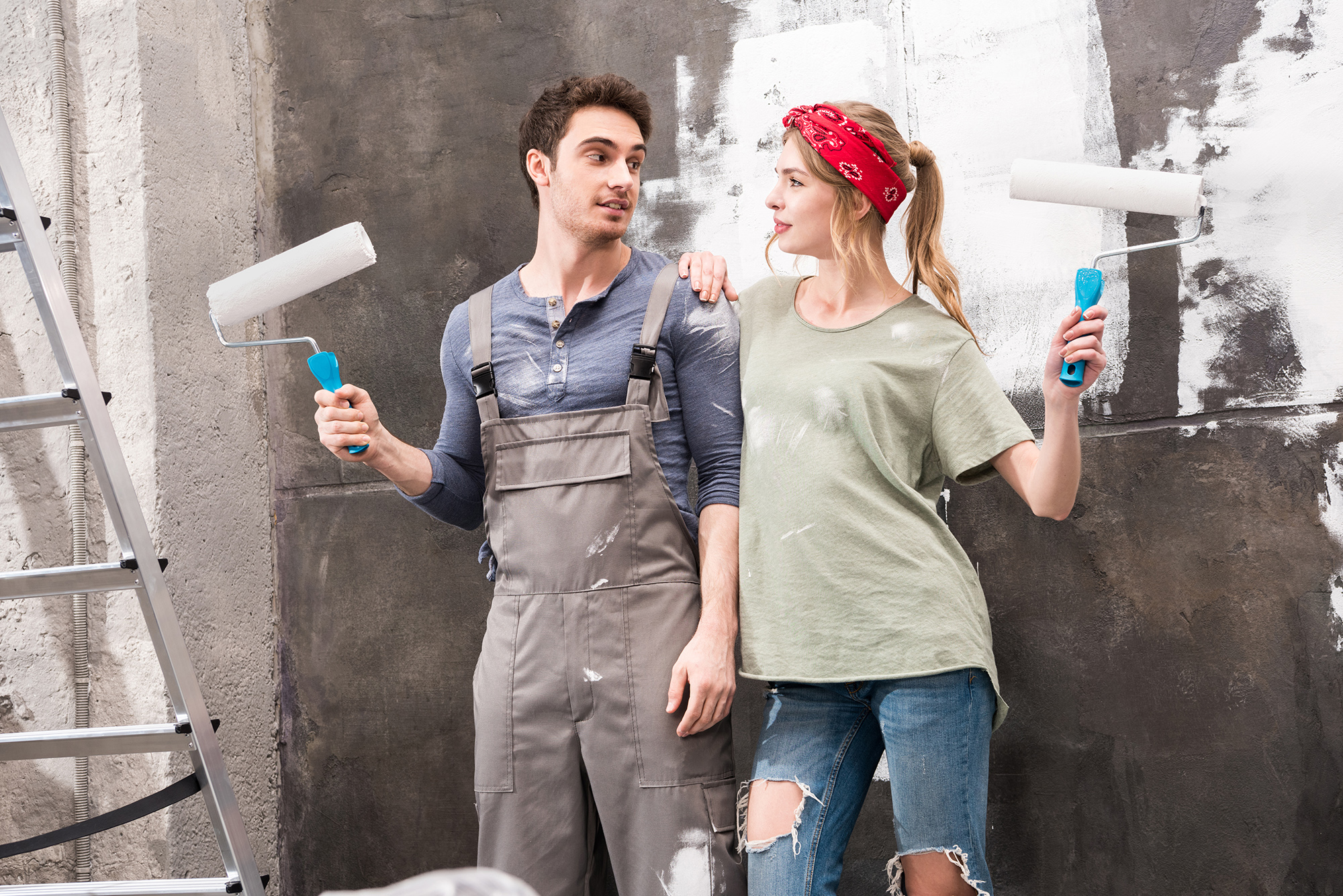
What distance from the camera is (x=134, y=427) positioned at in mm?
2277

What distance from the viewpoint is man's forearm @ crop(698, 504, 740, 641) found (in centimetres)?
165

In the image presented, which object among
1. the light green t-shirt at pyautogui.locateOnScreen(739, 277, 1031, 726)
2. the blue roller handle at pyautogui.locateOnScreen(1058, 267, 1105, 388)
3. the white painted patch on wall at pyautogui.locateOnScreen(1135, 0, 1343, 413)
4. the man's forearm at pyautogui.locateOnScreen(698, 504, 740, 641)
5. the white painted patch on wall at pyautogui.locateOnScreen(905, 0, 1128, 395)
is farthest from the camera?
the white painted patch on wall at pyautogui.locateOnScreen(905, 0, 1128, 395)

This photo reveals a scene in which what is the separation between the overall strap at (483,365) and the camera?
1779 mm

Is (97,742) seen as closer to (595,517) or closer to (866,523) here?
(595,517)

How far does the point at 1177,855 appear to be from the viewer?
6.73 feet

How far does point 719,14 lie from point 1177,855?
2096 millimetres

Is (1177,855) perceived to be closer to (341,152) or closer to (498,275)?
(498,275)

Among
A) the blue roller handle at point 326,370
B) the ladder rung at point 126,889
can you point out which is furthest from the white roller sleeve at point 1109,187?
the ladder rung at point 126,889

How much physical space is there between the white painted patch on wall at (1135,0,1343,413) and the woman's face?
2.83 ft

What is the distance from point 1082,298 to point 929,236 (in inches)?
16.1

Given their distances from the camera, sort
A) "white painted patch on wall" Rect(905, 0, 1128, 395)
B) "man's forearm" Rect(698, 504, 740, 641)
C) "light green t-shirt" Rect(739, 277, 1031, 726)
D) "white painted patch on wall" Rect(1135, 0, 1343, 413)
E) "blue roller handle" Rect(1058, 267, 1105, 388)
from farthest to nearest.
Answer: "white painted patch on wall" Rect(905, 0, 1128, 395) → "white painted patch on wall" Rect(1135, 0, 1343, 413) → "man's forearm" Rect(698, 504, 740, 641) → "light green t-shirt" Rect(739, 277, 1031, 726) → "blue roller handle" Rect(1058, 267, 1105, 388)

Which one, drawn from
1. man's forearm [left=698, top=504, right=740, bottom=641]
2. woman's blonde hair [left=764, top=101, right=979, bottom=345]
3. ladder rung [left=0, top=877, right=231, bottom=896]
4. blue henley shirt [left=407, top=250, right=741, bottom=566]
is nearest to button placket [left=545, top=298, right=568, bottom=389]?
blue henley shirt [left=407, top=250, right=741, bottom=566]

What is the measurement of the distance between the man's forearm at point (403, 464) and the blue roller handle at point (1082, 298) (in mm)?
1080

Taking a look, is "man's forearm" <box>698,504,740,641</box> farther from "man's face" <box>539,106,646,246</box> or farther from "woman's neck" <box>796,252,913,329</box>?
"man's face" <box>539,106,646,246</box>
